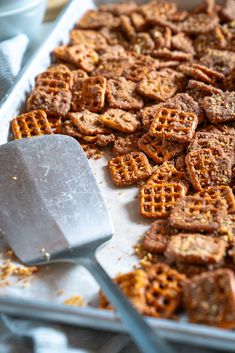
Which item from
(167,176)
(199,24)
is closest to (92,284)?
(167,176)

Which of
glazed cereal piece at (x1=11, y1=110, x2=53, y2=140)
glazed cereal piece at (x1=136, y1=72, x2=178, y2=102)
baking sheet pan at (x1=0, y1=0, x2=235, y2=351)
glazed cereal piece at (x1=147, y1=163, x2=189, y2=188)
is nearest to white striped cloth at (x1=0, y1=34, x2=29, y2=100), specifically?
baking sheet pan at (x1=0, y1=0, x2=235, y2=351)

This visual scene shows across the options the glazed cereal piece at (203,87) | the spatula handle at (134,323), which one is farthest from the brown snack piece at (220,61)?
the spatula handle at (134,323)

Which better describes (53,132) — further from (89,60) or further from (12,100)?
(89,60)

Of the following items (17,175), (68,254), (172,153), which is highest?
(17,175)

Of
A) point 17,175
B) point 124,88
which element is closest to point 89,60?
point 124,88

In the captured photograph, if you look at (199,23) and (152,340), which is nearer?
(152,340)

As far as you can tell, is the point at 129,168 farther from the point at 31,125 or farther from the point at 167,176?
the point at 31,125
